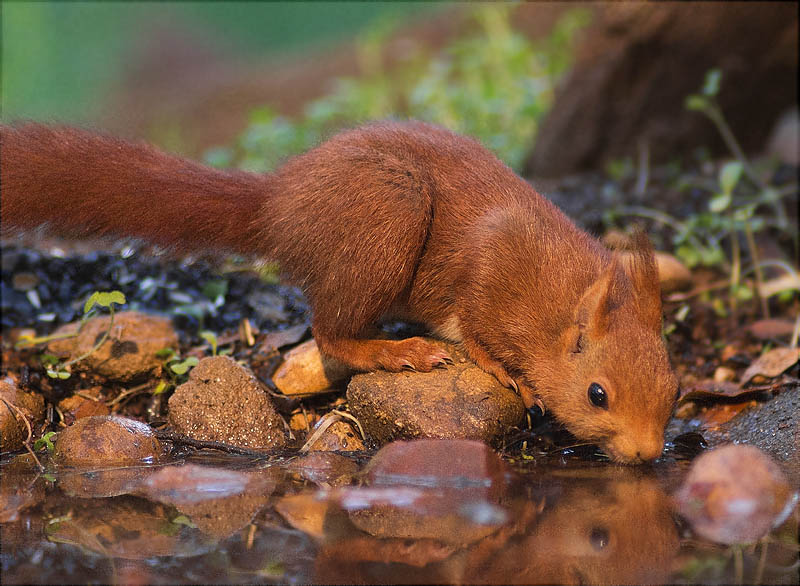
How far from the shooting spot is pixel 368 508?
8.47 ft

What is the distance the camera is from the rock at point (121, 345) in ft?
13.4

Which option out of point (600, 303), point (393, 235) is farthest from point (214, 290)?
point (600, 303)

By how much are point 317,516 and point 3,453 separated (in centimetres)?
169

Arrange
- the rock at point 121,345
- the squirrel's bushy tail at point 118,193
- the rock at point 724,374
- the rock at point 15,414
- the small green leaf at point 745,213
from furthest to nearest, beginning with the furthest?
the small green leaf at point 745,213, the rock at point 724,374, the rock at point 121,345, the squirrel's bushy tail at point 118,193, the rock at point 15,414

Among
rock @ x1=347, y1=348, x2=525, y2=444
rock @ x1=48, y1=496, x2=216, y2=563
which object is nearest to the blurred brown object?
rock @ x1=347, y1=348, x2=525, y2=444

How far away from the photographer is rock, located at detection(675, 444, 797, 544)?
2.47 m

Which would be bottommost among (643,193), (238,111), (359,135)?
(238,111)

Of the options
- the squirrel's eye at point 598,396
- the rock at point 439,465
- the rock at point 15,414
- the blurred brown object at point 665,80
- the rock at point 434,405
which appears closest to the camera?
the rock at point 439,465

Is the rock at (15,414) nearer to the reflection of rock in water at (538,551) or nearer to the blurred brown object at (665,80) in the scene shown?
the reflection of rock in water at (538,551)

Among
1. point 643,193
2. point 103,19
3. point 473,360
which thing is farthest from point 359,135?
point 103,19

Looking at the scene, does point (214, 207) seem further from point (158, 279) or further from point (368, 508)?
point (368, 508)

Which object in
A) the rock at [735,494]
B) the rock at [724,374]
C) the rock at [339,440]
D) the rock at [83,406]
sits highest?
the rock at [735,494]

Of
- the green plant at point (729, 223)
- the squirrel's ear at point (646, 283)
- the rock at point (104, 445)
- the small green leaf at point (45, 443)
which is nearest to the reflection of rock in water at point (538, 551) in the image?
the squirrel's ear at point (646, 283)

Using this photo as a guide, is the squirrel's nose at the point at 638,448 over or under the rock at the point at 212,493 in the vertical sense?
over
